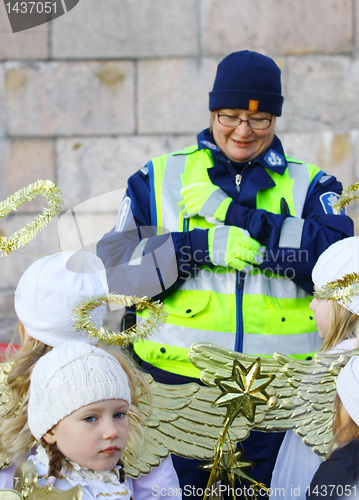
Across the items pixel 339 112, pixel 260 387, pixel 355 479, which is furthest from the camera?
pixel 339 112

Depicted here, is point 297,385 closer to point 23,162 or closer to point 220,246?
point 220,246

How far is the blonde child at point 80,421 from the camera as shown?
1.29 m

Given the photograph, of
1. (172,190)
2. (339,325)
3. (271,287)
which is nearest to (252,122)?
(172,190)

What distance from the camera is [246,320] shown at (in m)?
1.88

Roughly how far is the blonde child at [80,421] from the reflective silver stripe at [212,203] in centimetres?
79

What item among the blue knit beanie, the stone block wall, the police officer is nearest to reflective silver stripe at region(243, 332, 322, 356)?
the police officer

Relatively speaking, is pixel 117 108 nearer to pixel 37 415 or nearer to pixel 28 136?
pixel 28 136

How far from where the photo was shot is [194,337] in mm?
1874

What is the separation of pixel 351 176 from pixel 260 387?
2.58 metres

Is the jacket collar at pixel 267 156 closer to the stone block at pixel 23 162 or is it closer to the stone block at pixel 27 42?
the stone block at pixel 23 162

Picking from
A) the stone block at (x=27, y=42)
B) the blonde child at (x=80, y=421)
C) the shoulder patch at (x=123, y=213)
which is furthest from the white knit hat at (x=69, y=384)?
the stone block at (x=27, y=42)

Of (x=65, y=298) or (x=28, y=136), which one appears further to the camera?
(x=28, y=136)

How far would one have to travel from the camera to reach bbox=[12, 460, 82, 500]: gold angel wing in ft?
4.11

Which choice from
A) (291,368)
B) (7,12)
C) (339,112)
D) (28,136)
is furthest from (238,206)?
(7,12)
